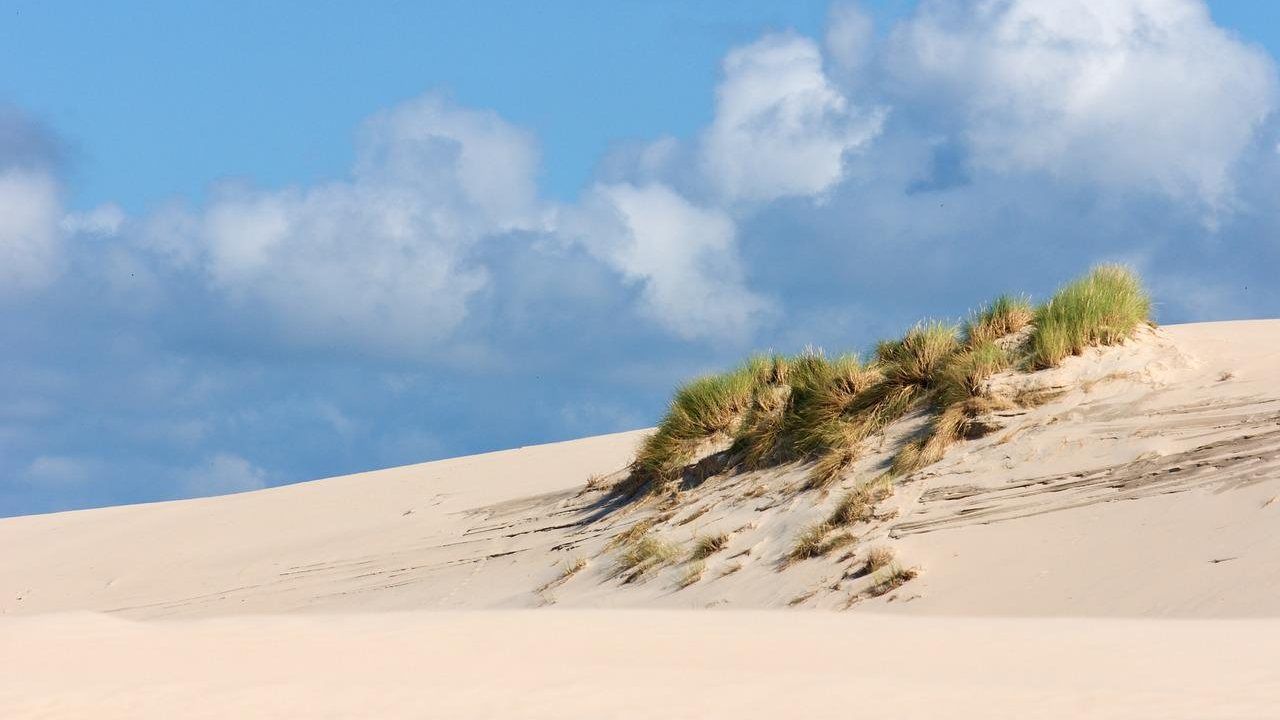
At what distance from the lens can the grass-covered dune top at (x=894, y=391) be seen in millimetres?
10617

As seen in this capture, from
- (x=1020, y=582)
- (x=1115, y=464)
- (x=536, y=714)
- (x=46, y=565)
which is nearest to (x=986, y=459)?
(x=1115, y=464)

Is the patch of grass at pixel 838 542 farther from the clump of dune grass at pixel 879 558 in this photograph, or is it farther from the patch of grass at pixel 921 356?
the patch of grass at pixel 921 356

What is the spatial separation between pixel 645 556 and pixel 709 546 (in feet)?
2.19

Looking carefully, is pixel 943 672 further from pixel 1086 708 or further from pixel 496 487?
pixel 496 487

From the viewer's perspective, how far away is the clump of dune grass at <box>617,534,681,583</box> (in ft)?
34.6

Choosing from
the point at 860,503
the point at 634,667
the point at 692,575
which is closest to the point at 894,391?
the point at 860,503

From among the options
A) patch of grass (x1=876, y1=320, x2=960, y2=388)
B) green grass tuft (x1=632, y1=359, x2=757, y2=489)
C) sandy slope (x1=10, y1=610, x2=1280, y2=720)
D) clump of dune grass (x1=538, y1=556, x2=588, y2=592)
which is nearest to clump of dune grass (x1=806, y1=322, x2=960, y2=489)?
patch of grass (x1=876, y1=320, x2=960, y2=388)

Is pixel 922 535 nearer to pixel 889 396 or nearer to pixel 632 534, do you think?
pixel 889 396

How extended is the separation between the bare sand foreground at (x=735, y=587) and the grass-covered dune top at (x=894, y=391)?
23 centimetres

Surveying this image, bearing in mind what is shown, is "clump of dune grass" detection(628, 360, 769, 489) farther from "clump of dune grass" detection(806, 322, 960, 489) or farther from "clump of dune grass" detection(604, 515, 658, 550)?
"clump of dune grass" detection(806, 322, 960, 489)

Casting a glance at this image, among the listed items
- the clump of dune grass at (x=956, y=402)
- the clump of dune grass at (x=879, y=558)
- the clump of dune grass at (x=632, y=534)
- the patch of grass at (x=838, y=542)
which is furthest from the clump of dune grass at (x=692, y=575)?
the clump of dune grass at (x=956, y=402)

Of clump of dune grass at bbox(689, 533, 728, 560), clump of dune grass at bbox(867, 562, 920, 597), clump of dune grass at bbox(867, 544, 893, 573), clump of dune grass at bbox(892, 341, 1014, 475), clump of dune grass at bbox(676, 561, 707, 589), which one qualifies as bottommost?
clump of dune grass at bbox(867, 562, 920, 597)

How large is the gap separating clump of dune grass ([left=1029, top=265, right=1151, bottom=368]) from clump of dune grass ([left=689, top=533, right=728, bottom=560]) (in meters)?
3.02

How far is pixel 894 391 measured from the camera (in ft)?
36.5
